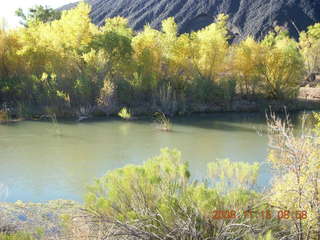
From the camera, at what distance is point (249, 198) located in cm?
383

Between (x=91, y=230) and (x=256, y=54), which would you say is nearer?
(x=91, y=230)

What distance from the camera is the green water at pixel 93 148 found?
8.00m

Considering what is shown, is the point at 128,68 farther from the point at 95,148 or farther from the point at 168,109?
the point at 95,148

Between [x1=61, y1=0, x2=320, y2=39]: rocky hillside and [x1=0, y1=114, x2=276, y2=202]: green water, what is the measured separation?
4126 centimetres

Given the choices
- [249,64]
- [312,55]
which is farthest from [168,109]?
[312,55]

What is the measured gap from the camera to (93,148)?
11.4 metres

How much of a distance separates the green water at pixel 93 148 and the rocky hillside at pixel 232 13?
135 feet

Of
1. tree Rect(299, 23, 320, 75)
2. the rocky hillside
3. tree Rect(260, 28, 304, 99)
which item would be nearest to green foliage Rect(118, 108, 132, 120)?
tree Rect(260, 28, 304, 99)

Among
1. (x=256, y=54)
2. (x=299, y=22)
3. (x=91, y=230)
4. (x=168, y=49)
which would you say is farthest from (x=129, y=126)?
(x=299, y=22)

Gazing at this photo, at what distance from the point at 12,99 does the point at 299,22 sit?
4728cm

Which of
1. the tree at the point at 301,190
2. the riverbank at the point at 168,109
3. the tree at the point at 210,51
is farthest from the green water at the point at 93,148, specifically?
the tree at the point at 210,51

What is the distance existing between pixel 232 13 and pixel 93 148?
52.8 m

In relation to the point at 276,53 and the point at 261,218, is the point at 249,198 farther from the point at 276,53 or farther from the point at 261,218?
the point at 276,53

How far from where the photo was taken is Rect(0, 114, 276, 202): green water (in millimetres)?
7996
